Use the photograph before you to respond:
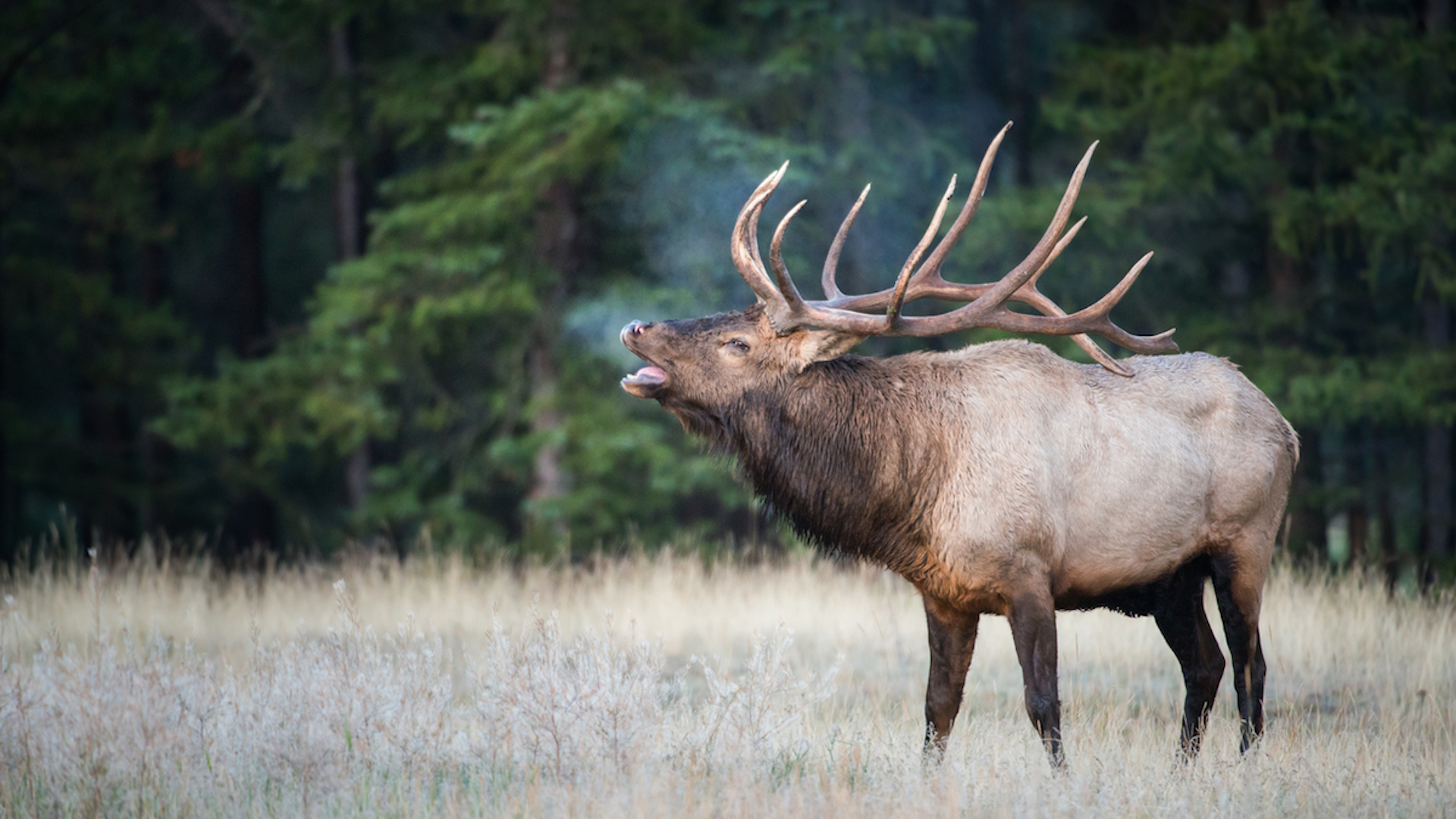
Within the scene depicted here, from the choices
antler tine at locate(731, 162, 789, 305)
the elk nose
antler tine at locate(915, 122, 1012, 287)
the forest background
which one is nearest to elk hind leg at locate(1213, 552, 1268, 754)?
antler tine at locate(915, 122, 1012, 287)

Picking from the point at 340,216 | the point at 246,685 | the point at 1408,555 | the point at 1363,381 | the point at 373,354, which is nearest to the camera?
the point at 246,685

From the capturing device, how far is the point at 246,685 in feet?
19.7

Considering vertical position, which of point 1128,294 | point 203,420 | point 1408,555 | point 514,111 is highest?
point 514,111

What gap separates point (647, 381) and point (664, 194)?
7916 mm

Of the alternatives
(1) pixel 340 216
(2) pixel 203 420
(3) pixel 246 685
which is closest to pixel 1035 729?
(3) pixel 246 685

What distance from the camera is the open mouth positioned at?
5.53m

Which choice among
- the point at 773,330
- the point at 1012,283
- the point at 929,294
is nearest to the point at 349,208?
the point at 773,330

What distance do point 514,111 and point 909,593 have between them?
615 cm

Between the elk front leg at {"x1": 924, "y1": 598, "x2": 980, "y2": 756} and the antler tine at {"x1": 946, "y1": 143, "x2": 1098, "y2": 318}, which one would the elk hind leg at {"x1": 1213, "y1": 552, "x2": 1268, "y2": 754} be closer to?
the elk front leg at {"x1": 924, "y1": 598, "x2": 980, "y2": 756}

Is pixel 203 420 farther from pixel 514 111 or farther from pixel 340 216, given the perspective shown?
pixel 514 111

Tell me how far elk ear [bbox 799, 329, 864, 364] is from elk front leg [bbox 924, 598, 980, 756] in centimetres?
118

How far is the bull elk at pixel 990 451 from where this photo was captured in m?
5.32

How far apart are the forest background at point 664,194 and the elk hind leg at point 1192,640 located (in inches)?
225

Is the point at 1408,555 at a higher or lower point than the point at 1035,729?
Result: lower
